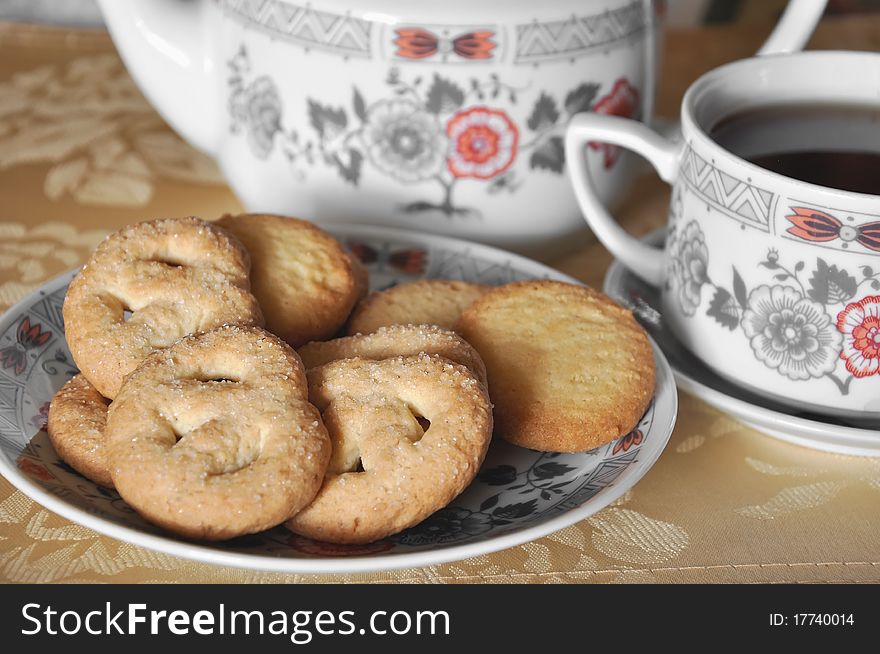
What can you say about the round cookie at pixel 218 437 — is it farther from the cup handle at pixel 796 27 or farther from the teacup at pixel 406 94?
the cup handle at pixel 796 27

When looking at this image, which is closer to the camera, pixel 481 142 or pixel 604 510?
pixel 604 510

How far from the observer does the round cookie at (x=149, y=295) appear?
541mm

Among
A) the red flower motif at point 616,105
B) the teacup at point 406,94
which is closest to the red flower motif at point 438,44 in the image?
the teacup at point 406,94

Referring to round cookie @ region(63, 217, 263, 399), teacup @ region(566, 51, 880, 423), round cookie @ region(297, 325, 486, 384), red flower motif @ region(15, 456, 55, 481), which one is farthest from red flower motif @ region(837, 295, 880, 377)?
red flower motif @ region(15, 456, 55, 481)

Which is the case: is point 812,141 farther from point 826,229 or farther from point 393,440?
point 393,440

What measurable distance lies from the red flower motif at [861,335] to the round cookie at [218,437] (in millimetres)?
314

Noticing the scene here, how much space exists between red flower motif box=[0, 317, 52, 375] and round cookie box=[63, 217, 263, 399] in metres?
0.05

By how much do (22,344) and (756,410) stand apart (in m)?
0.45

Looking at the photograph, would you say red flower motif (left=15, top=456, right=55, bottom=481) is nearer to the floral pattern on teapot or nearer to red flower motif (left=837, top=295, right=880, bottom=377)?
the floral pattern on teapot

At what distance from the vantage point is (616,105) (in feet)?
2.46

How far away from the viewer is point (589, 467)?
553 millimetres

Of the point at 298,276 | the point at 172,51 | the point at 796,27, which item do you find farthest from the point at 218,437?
the point at 796,27

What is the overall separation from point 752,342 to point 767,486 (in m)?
0.09

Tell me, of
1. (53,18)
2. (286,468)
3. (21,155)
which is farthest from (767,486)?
(53,18)
